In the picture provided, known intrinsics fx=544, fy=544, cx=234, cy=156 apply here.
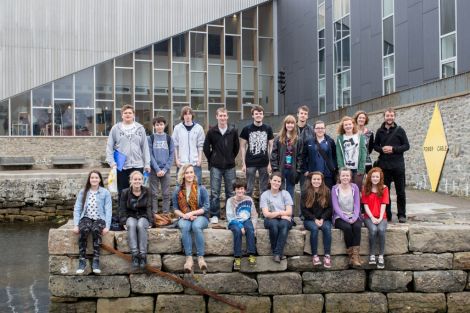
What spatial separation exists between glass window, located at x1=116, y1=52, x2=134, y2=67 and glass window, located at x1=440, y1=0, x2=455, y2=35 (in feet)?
53.7

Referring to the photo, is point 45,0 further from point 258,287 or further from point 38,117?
point 258,287

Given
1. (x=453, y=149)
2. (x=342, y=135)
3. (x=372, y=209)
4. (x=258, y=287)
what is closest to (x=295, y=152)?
(x=342, y=135)

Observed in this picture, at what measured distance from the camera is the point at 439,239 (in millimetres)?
7461

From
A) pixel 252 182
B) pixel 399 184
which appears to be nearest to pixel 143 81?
pixel 252 182

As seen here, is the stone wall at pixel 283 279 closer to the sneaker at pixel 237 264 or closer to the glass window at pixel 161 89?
the sneaker at pixel 237 264

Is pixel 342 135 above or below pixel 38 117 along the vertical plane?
below

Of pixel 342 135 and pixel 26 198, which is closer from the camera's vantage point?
pixel 342 135

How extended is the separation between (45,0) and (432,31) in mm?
18356

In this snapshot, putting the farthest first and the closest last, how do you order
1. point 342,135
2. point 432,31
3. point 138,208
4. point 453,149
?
1. point 432,31
2. point 453,149
3. point 342,135
4. point 138,208

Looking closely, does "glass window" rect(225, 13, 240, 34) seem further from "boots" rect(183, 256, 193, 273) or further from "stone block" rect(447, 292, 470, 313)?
"stone block" rect(447, 292, 470, 313)

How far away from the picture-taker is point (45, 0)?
26438 mm

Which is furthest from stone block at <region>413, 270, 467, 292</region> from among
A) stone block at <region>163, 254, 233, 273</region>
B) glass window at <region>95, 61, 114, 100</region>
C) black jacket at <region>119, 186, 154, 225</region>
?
glass window at <region>95, 61, 114, 100</region>

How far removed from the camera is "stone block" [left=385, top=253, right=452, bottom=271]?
7473 mm

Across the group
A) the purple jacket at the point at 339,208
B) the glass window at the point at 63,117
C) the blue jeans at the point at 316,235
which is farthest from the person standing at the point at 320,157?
the glass window at the point at 63,117
